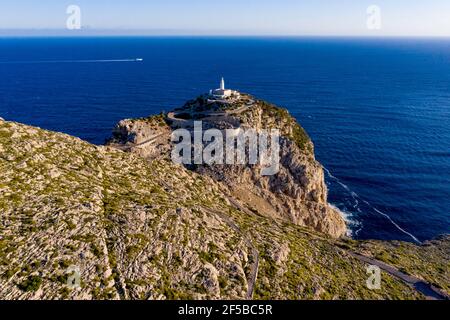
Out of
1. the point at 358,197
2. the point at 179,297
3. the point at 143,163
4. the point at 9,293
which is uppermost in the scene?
the point at 143,163

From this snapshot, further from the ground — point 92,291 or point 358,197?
point 92,291

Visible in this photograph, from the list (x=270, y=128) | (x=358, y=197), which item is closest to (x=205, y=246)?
(x=270, y=128)

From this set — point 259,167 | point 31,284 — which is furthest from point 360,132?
point 31,284

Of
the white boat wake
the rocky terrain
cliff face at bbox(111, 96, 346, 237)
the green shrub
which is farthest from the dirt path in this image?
the green shrub

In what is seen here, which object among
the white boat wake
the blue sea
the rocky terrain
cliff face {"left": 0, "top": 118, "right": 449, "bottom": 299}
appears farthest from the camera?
the blue sea

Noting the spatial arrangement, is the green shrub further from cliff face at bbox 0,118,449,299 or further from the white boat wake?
the white boat wake

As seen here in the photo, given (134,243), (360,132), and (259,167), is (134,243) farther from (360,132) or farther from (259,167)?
(360,132)

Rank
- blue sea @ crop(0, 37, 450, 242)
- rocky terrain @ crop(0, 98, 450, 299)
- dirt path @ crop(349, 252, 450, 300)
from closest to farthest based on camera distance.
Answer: rocky terrain @ crop(0, 98, 450, 299) → dirt path @ crop(349, 252, 450, 300) → blue sea @ crop(0, 37, 450, 242)

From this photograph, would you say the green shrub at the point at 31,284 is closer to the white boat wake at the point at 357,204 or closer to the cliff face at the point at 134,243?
the cliff face at the point at 134,243
